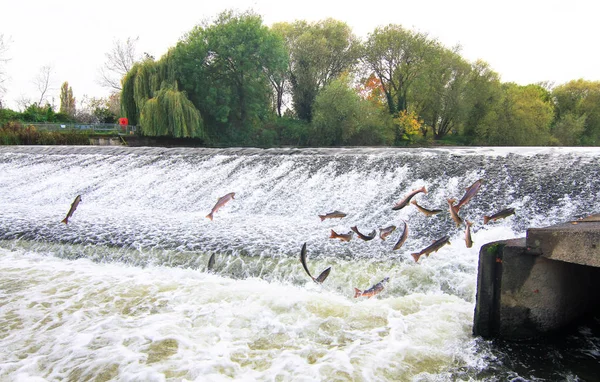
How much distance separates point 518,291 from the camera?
3334 millimetres

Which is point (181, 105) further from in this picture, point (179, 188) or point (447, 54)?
point (447, 54)

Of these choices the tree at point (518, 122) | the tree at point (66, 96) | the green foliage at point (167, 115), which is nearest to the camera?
the green foliage at point (167, 115)

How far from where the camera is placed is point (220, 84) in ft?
84.1

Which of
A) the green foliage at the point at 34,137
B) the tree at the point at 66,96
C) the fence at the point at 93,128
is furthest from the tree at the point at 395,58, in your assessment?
the tree at the point at 66,96

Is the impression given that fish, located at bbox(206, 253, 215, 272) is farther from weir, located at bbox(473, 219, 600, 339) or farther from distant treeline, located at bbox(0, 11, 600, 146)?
distant treeline, located at bbox(0, 11, 600, 146)

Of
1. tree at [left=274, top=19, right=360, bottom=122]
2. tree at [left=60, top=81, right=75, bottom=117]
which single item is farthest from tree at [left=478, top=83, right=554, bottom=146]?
tree at [left=60, top=81, right=75, bottom=117]

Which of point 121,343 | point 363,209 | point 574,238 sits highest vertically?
point 574,238

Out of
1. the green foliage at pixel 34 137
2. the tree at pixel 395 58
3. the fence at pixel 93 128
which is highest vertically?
the tree at pixel 395 58

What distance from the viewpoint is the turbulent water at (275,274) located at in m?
3.19

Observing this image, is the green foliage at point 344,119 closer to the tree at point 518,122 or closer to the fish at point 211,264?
the tree at point 518,122

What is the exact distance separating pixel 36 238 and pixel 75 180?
14.7 feet

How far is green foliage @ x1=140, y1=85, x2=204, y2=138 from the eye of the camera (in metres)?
21.6

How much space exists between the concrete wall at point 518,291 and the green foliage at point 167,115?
20411 millimetres

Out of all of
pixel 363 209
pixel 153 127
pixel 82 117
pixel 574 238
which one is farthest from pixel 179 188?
pixel 82 117
